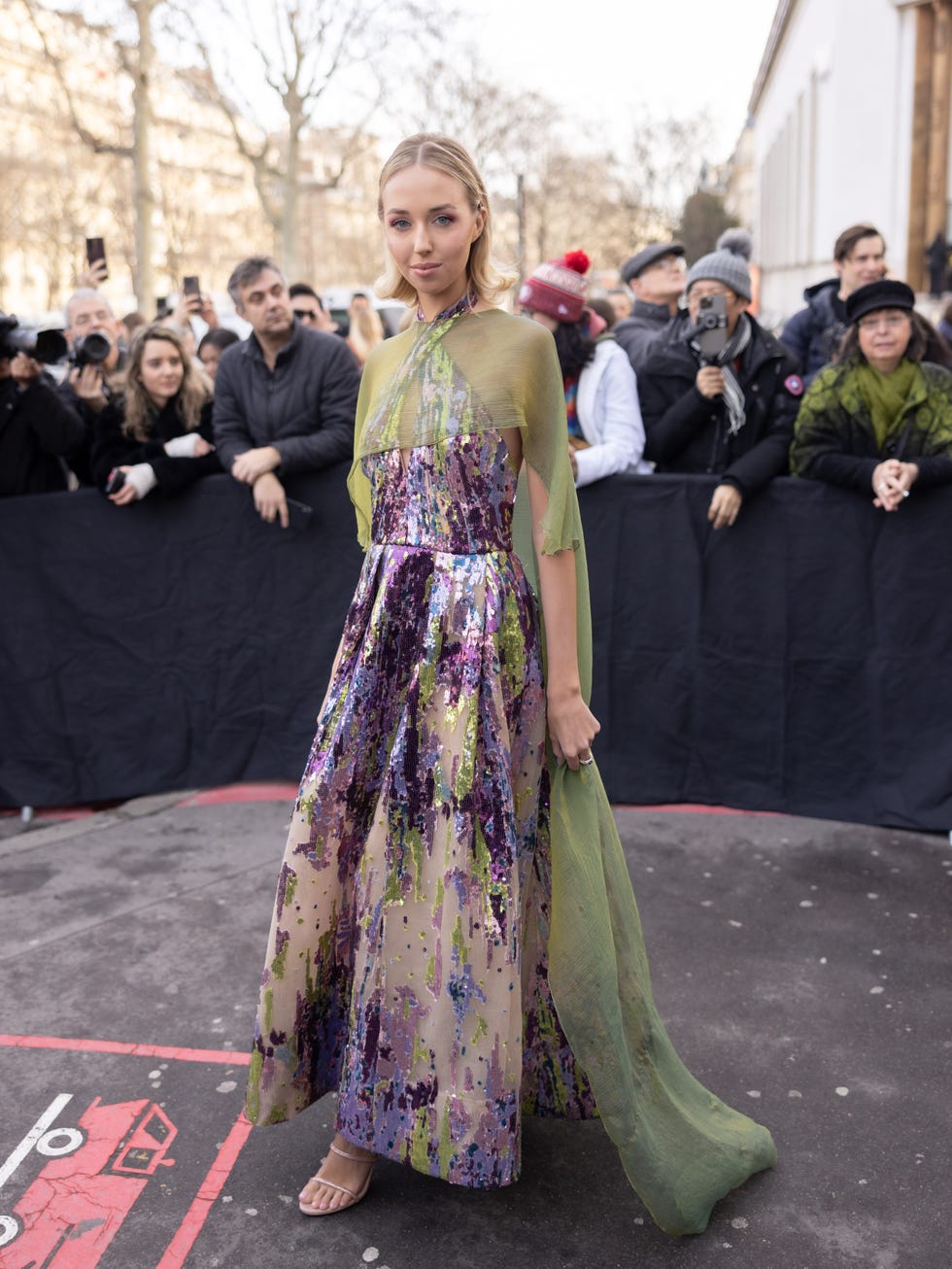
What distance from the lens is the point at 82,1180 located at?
2873mm

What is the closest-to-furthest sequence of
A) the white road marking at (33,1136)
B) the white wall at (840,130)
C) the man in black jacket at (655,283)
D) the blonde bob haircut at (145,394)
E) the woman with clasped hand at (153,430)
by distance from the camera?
the white road marking at (33,1136)
the woman with clasped hand at (153,430)
the blonde bob haircut at (145,394)
the man in black jacket at (655,283)
the white wall at (840,130)

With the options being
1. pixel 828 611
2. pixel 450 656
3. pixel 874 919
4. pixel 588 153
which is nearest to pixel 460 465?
pixel 450 656

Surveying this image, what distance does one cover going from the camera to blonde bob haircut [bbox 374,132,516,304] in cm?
249

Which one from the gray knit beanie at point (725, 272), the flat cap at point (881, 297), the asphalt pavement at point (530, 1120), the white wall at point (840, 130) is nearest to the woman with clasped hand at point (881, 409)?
the flat cap at point (881, 297)

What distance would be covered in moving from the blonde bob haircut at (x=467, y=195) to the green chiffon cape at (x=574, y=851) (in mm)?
74

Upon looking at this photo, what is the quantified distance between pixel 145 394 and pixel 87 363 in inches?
12.8

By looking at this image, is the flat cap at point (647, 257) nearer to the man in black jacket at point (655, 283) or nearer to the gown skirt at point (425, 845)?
the man in black jacket at point (655, 283)

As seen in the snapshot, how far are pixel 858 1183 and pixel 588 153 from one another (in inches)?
1997

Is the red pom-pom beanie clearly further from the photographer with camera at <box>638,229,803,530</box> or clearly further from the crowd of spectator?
the photographer with camera at <box>638,229,803,530</box>

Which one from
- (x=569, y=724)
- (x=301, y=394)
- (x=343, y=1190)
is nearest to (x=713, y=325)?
(x=301, y=394)

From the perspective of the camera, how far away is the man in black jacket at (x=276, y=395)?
5.12 metres

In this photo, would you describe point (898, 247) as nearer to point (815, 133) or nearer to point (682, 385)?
point (815, 133)

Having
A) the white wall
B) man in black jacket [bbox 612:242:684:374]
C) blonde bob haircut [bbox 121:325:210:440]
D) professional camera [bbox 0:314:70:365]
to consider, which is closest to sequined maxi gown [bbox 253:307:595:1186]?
professional camera [bbox 0:314:70:365]

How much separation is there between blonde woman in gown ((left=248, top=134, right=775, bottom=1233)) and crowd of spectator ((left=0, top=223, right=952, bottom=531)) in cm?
240
